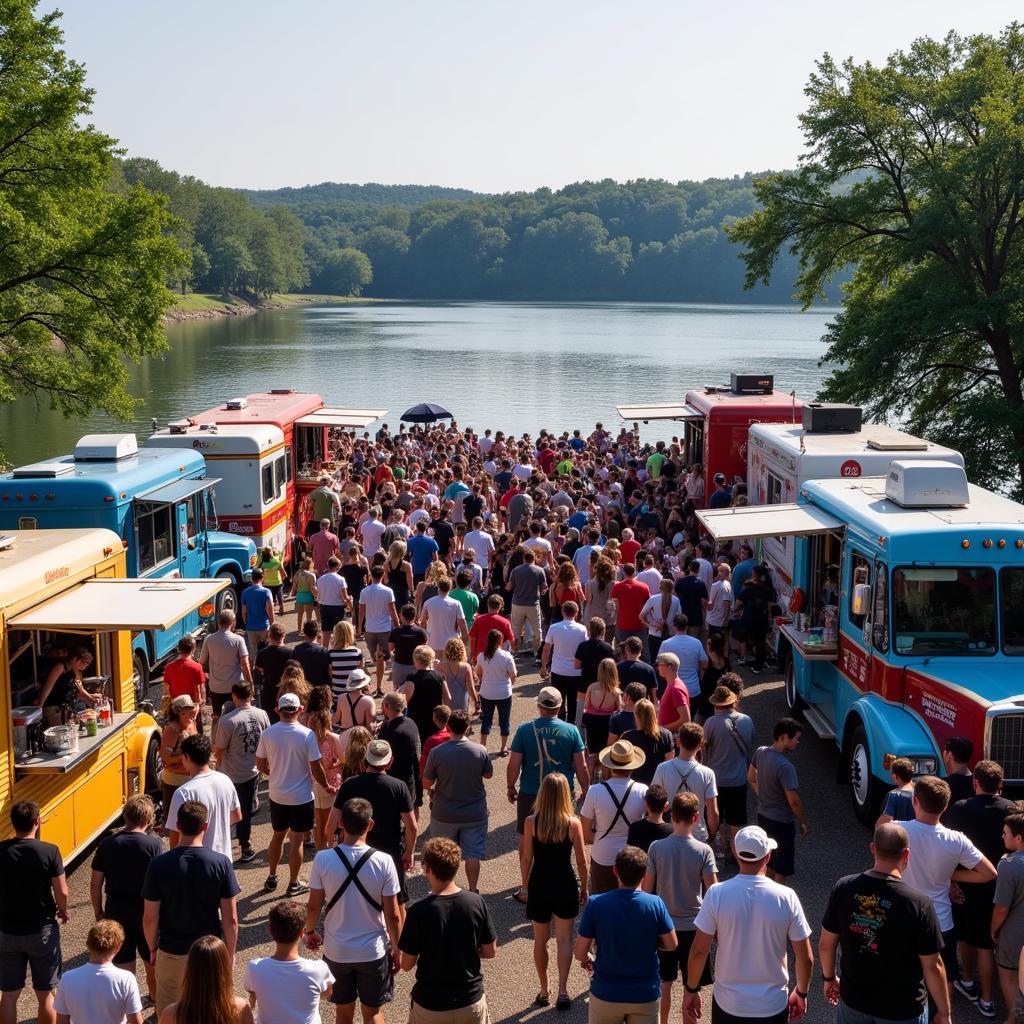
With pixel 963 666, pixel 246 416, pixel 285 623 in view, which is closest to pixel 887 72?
pixel 246 416

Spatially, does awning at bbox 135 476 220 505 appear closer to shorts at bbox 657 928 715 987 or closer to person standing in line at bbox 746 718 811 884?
person standing in line at bbox 746 718 811 884

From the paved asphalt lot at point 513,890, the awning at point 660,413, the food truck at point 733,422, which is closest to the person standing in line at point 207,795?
the paved asphalt lot at point 513,890

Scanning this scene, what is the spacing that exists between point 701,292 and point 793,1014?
191 meters

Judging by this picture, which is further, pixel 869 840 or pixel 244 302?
pixel 244 302

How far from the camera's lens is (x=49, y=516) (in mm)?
13109

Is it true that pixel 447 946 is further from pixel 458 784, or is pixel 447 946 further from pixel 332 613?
pixel 332 613

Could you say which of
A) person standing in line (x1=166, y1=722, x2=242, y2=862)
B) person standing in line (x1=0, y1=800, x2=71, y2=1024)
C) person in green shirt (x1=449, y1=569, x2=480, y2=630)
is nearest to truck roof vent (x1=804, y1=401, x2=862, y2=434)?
person in green shirt (x1=449, y1=569, x2=480, y2=630)

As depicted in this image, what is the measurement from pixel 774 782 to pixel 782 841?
515 millimetres

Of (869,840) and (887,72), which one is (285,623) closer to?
(869,840)

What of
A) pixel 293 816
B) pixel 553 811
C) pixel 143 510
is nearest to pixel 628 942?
pixel 553 811

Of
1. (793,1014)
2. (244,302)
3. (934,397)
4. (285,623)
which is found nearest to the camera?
(793,1014)

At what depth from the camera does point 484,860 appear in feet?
31.7

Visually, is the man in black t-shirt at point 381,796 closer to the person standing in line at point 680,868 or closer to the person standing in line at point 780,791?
the person standing in line at point 680,868

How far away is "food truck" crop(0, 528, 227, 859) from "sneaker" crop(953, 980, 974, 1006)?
574 cm
